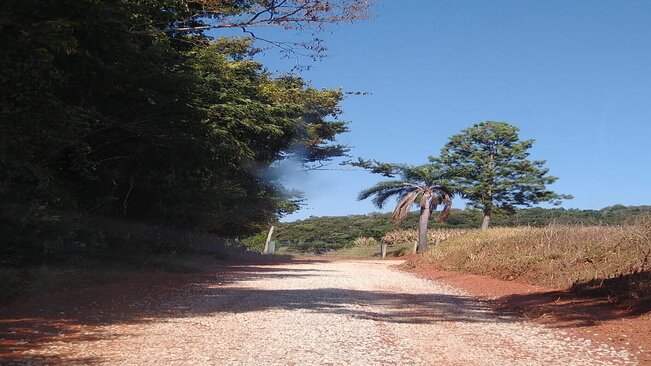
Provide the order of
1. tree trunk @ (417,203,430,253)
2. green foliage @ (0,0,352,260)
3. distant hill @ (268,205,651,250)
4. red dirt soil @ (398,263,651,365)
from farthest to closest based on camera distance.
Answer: distant hill @ (268,205,651,250)
tree trunk @ (417,203,430,253)
green foliage @ (0,0,352,260)
red dirt soil @ (398,263,651,365)

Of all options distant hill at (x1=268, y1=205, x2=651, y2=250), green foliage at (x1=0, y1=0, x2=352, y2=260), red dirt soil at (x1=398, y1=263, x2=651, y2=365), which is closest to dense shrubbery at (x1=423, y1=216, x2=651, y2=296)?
red dirt soil at (x1=398, y1=263, x2=651, y2=365)

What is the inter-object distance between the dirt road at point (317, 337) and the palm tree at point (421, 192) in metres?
21.8

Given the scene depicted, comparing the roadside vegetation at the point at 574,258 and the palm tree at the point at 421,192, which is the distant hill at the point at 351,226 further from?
the roadside vegetation at the point at 574,258

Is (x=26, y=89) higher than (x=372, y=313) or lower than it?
higher

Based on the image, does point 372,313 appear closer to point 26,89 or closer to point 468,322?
point 468,322

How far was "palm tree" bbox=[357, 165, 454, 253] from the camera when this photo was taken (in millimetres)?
32062

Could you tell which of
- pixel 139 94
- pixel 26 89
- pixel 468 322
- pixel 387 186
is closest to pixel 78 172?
pixel 139 94

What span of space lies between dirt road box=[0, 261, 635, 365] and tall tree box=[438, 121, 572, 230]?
32.1m

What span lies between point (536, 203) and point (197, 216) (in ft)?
104

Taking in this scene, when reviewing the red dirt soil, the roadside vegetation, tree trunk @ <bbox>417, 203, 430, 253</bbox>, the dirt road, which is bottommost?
the dirt road

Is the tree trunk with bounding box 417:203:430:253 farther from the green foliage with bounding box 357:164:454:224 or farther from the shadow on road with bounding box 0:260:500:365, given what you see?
the shadow on road with bounding box 0:260:500:365

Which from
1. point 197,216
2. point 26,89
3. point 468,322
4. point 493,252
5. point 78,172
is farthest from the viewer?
point 197,216

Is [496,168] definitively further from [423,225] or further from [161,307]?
[161,307]

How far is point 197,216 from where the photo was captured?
1828 centimetres
